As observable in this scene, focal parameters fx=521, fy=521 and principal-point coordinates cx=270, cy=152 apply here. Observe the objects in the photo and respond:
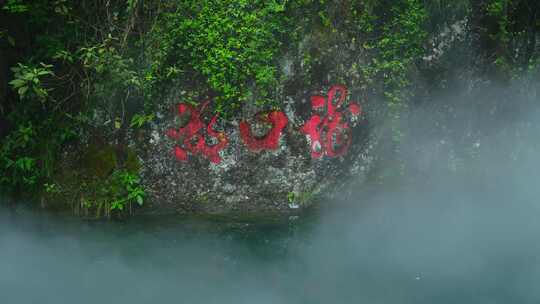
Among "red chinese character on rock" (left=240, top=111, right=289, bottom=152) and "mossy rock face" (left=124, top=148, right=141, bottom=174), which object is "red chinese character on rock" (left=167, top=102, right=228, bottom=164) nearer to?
"red chinese character on rock" (left=240, top=111, right=289, bottom=152)

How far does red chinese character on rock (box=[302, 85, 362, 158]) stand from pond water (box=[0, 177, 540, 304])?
0.52 meters

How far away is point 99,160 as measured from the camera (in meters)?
4.68

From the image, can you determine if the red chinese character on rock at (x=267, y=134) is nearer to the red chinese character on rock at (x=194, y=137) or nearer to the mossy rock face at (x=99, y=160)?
the red chinese character on rock at (x=194, y=137)

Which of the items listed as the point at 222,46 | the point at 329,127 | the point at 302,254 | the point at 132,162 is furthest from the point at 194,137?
the point at 302,254

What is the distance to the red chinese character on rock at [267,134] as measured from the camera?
476 centimetres

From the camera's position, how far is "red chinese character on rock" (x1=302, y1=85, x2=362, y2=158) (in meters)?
4.82

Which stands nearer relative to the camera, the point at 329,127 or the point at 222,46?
the point at 222,46

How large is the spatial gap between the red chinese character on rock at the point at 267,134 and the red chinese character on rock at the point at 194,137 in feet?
0.64

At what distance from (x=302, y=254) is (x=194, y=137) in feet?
4.66

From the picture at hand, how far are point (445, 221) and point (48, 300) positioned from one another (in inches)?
136

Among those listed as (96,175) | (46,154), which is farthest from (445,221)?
(46,154)

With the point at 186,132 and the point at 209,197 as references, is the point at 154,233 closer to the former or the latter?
the point at 209,197

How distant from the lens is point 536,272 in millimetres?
4047

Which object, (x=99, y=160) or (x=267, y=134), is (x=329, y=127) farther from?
(x=99, y=160)
